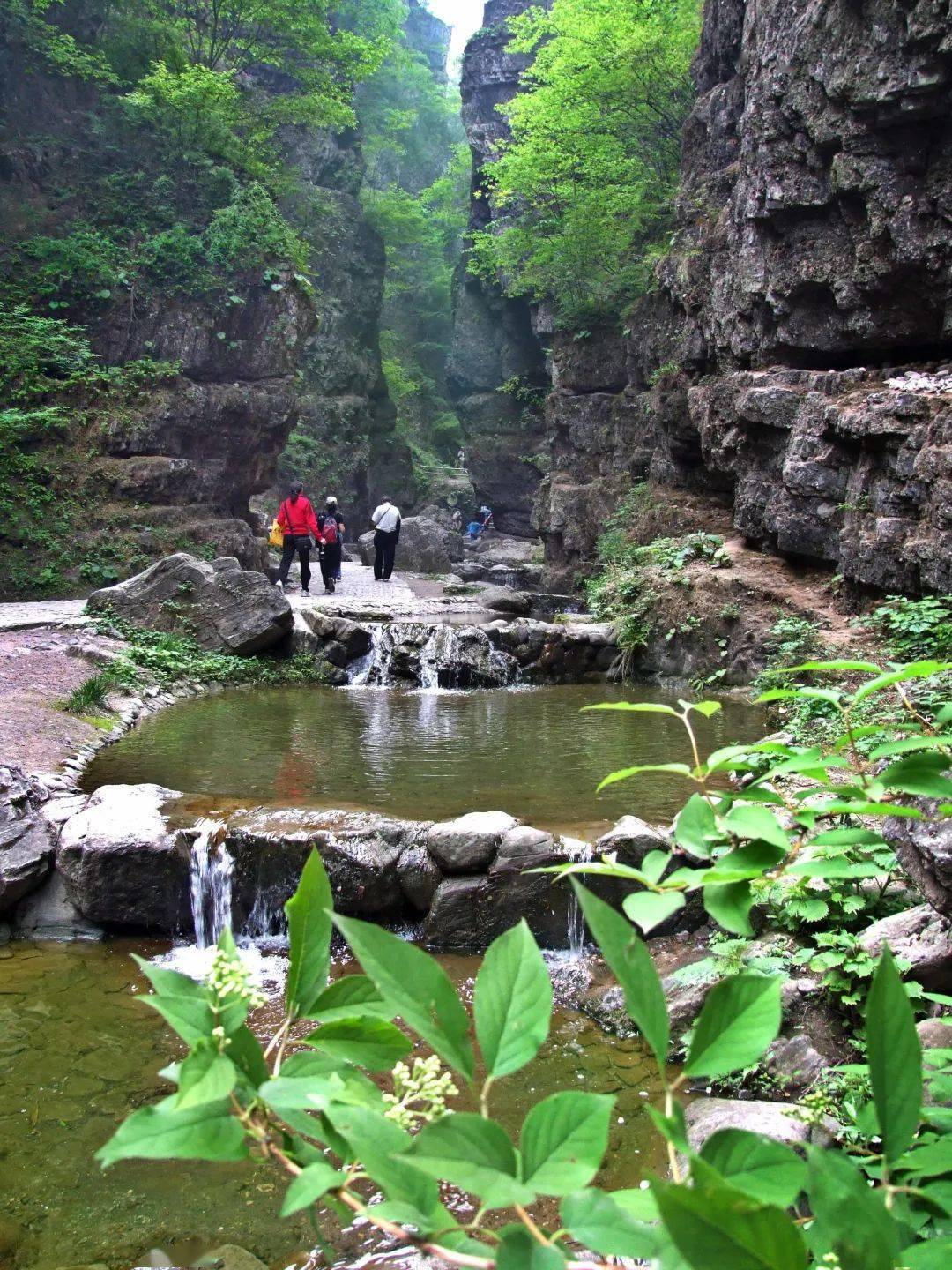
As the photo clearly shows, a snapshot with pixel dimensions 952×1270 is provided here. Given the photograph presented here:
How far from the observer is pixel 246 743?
362 inches

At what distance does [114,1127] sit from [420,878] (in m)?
2.50

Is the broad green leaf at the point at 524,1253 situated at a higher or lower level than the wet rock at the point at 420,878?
higher

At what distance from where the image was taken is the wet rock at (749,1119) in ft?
10.4

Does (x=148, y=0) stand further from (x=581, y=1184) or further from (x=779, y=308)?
(x=581, y=1184)

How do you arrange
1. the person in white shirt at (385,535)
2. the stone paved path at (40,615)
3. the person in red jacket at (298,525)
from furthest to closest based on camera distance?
the person in white shirt at (385,535), the person in red jacket at (298,525), the stone paved path at (40,615)

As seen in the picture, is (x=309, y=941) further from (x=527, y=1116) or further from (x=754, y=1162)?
(x=754, y=1162)

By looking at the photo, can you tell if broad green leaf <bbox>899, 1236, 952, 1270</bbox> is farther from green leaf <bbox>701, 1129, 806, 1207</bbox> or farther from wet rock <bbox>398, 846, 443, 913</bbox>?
wet rock <bbox>398, 846, 443, 913</bbox>

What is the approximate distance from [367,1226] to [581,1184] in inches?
132

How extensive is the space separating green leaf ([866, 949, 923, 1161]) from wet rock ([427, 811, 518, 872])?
5349 millimetres

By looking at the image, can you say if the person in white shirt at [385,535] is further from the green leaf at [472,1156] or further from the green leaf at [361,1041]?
the green leaf at [472,1156]

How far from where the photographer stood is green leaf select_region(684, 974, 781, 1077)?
2.26 ft

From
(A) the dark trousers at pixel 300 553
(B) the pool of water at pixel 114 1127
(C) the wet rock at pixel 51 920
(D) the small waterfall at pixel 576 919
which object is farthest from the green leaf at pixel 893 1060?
(A) the dark trousers at pixel 300 553

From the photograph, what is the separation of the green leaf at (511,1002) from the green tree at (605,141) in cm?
2218

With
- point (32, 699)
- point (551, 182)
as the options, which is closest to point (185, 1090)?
point (32, 699)
